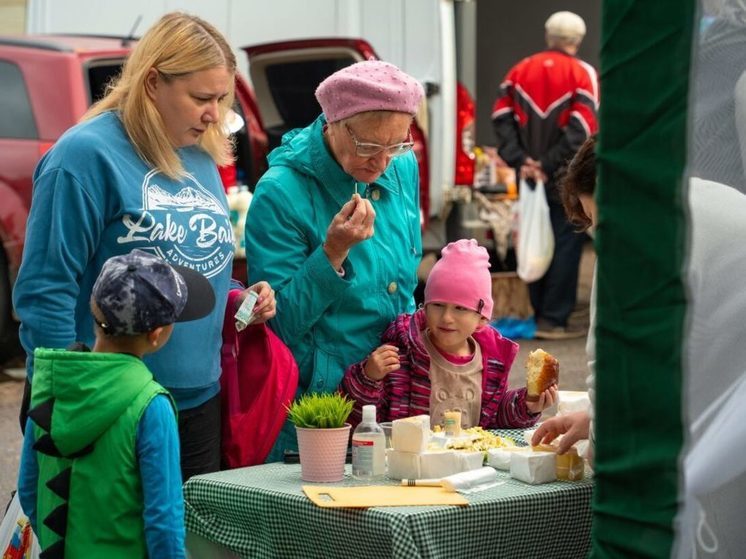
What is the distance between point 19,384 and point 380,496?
224 inches

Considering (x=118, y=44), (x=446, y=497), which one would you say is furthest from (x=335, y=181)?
(x=118, y=44)

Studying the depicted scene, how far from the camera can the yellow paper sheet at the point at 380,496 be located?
3.37 metres

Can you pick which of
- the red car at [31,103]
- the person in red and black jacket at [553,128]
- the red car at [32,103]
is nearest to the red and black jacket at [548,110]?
the person in red and black jacket at [553,128]

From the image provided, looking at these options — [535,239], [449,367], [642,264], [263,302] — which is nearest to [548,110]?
[535,239]

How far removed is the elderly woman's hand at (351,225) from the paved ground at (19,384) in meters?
2.47

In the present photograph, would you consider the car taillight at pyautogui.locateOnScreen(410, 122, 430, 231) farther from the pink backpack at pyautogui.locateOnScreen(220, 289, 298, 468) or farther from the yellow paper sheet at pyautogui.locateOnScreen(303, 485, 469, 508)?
the yellow paper sheet at pyautogui.locateOnScreen(303, 485, 469, 508)

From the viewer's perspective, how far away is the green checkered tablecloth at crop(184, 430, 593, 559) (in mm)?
3307

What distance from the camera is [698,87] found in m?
2.81

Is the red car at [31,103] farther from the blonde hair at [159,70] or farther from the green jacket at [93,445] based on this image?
the green jacket at [93,445]

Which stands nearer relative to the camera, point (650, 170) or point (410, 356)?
point (650, 170)

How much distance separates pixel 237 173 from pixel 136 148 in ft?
19.2

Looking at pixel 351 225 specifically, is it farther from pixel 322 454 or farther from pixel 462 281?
pixel 322 454

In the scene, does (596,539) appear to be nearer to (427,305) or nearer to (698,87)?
(698,87)

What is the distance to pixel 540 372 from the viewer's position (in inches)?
163
